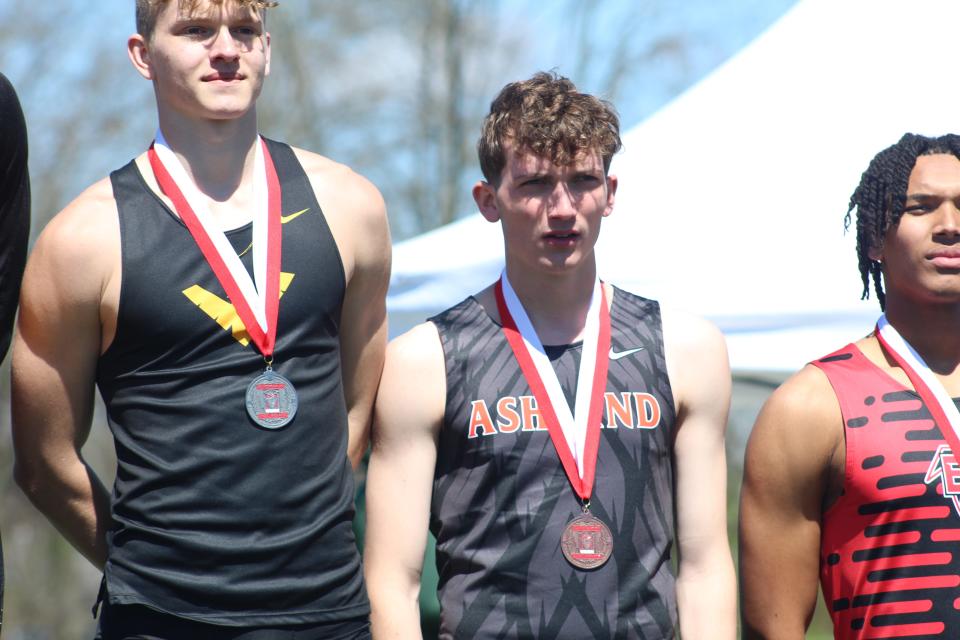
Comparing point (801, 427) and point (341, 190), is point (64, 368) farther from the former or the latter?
point (801, 427)

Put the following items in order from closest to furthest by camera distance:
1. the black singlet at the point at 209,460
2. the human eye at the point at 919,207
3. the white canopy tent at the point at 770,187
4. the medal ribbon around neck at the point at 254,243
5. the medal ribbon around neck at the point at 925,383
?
the black singlet at the point at 209,460 → the medal ribbon around neck at the point at 254,243 → the medal ribbon around neck at the point at 925,383 → the human eye at the point at 919,207 → the white canopy tent at the point at 770,187

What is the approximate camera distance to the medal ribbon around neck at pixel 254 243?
2.89 meters

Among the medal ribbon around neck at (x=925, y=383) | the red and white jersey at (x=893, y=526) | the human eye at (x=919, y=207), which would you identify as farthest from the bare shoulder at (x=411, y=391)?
the human eye at (x=919, y=207)

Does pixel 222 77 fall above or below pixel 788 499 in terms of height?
above

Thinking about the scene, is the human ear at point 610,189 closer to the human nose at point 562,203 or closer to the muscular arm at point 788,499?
the human nose at point 562,203

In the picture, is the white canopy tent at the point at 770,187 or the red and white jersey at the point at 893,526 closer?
the red and white jersey at the point at 893,526

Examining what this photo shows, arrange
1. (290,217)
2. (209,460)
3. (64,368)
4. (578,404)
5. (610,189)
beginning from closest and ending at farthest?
(209,460)
(64,368)
(290,217)
(578,404)
(610,189)

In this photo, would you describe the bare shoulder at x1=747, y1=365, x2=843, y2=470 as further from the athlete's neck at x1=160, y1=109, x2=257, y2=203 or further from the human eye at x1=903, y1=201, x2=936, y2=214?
the athlete's neck at x1=160, y1=109, x2=257, y2=203

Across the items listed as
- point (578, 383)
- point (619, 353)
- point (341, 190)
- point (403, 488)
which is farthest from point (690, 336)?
point (341, 190)

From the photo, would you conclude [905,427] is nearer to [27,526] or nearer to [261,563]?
[261,563]

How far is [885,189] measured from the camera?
3486 millimetres

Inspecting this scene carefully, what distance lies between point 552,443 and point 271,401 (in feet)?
2.21

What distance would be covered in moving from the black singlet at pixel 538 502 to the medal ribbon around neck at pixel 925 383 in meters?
0.65

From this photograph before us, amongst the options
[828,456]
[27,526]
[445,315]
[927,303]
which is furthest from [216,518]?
[27,526]
